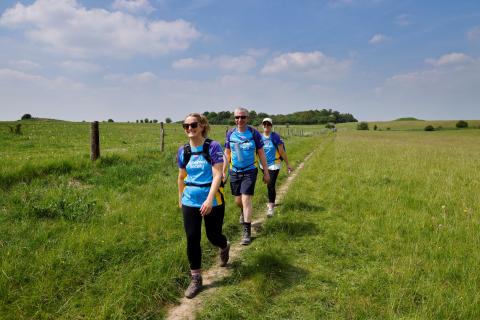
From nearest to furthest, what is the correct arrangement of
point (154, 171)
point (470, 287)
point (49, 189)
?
point (470, 287) → point (49, 189) → point (154, 171)

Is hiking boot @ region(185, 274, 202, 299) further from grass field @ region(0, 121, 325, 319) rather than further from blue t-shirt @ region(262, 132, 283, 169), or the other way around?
blue t-shirt @ region(262, 132, 283, 169)

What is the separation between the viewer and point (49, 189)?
24.0ft

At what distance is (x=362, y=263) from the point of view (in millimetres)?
4641

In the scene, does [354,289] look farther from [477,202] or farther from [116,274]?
[477,202]

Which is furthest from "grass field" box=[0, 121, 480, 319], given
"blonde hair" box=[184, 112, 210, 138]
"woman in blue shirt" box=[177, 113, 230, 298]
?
"blonde hair" box=[184, 112, 210, 138]

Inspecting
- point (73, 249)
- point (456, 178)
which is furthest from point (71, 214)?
point (456, 178)

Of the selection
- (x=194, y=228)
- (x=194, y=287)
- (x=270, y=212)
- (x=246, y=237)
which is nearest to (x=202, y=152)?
(x=194, y=228)

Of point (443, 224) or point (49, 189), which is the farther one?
point (49, 189)

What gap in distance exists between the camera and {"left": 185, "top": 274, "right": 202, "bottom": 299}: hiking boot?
3.90 m

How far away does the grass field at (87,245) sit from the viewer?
3.60 meters

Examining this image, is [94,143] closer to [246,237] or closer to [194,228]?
[246,237]

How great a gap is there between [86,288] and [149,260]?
3.03 feet

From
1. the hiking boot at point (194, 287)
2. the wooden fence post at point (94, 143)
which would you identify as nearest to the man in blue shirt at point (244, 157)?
the hiking boot at point (194, 287)

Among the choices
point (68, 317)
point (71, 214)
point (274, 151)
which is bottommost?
point (68, 317)
